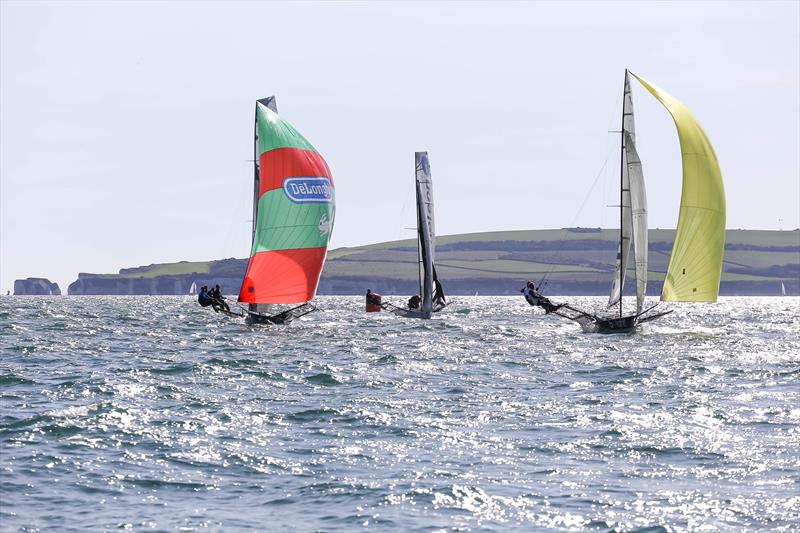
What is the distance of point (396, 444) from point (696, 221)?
26626mm

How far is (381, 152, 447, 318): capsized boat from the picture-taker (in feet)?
199

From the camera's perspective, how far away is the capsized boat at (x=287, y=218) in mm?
45750

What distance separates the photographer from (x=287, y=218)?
45781 millimetres

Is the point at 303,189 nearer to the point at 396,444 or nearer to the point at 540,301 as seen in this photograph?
the point at 540,301

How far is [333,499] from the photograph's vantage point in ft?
44.5

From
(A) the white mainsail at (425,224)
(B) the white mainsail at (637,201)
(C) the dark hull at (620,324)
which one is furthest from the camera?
(A) the white mainsail at (425,224)

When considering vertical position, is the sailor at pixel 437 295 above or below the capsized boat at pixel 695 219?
below

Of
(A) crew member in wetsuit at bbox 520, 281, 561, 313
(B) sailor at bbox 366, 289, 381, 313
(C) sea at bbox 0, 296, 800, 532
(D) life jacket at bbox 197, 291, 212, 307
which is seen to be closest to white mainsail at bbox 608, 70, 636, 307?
(A) crew member in wetsuit at bbox 520, 281, 561, 313

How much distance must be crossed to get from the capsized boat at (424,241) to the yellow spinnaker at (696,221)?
68.7ft

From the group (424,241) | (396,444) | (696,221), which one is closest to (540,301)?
(696,221)

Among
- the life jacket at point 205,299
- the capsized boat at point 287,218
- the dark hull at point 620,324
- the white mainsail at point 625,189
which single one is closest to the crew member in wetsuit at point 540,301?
the dark hull at point 620,324

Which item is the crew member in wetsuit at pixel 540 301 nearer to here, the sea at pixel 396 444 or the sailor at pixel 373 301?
the sea at pixel 396 444

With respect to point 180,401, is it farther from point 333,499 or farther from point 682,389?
point 682,389

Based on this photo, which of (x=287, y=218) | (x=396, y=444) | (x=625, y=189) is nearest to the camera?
(x=396, y=444)
